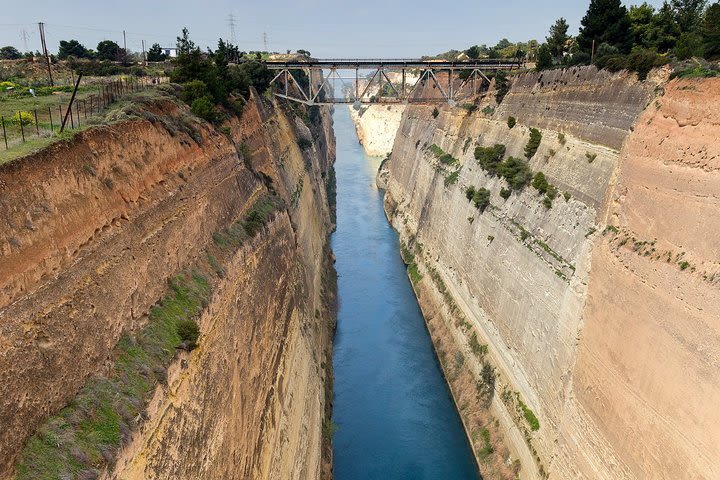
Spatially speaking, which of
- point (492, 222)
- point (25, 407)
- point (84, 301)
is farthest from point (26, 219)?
point (492, 222)

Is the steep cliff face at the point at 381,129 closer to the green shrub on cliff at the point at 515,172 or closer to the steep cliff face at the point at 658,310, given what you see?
the green shrub on cliff at the point at 515,172

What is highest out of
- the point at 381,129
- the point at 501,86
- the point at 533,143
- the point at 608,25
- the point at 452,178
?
the point at 608,25

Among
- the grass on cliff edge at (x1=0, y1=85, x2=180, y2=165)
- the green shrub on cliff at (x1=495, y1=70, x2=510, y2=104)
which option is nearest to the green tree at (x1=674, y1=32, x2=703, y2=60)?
the green shrub on cliff at (x1=495, y1=70, x2=510, y2=104)

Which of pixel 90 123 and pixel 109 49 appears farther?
pixel 109 49

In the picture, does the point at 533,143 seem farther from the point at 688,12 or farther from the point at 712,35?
the point at 688,12

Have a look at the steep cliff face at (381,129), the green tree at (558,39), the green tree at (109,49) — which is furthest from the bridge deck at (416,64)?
the steep cliff face at (381,129)

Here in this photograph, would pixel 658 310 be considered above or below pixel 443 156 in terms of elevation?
above

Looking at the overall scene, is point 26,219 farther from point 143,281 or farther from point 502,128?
point 502,128

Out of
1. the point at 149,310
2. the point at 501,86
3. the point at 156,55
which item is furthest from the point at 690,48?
the point at 156,55
